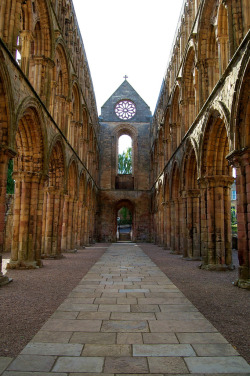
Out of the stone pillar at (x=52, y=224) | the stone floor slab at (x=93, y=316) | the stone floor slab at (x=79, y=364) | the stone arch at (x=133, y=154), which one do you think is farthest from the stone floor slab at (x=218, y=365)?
the stone arch at (x=133, y=154)

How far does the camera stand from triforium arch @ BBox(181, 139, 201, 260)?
524 inches

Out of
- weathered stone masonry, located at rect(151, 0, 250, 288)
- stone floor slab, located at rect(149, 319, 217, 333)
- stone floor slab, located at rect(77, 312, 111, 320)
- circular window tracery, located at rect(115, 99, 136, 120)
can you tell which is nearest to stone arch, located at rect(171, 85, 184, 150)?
weathered stone masonry, located at rect(151, 0, 250, 288)

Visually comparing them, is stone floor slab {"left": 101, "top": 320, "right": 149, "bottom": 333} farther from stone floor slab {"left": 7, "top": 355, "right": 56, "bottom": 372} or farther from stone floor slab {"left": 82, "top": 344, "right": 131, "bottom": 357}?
stone floor slab {"left": 7, "top": 355, "right": 56, "bottom": 372}

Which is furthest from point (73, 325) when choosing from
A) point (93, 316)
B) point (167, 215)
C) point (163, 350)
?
point (167, 215)

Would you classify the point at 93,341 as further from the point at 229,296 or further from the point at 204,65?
the point at 204,65

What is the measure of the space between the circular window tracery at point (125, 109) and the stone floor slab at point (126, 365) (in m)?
31.8

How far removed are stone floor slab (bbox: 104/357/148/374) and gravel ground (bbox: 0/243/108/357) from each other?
1038 mm

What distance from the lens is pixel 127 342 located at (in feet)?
12.0

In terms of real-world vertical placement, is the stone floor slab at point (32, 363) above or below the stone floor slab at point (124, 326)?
above

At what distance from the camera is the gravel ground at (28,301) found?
3.79 m

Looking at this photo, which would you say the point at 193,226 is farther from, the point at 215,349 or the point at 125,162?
the point at 125,162

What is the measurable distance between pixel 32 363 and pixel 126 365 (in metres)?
0.93

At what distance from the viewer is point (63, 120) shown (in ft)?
47.8

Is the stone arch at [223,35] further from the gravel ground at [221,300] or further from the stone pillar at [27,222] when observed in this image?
the stone pillar at [27,222]
